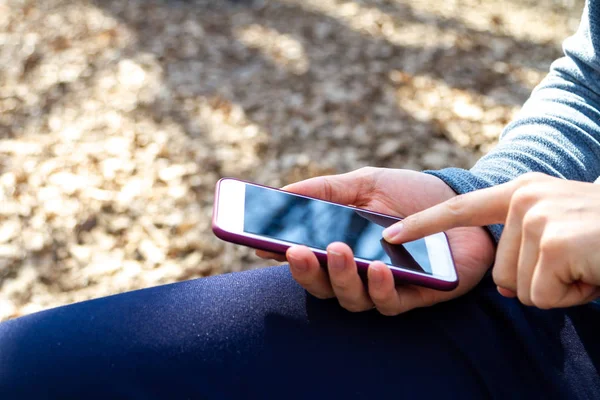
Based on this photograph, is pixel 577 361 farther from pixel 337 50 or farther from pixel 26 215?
pixel 337 50

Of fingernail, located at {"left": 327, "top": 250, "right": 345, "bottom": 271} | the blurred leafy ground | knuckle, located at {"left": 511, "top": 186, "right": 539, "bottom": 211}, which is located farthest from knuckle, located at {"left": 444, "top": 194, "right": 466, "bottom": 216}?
the blurred leafy ground

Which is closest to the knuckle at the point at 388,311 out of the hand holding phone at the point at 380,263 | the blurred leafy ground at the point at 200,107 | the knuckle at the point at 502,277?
the hand holding phone at the point at 380,263

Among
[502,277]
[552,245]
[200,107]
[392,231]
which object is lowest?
[200,107]

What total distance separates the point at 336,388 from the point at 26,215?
2.03 meters

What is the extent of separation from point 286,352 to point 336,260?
201 millimetres

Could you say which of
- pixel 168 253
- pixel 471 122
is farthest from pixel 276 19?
pixel 168 253

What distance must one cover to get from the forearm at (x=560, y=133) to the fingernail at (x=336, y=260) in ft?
1.32

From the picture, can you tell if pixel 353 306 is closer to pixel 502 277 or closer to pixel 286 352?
pixel 286 352

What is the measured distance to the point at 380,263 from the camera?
111 cm

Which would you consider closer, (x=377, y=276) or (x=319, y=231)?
(x=377, y=276)

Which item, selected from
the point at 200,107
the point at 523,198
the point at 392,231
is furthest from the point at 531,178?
the point at 200,107

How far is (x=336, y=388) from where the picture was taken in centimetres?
100

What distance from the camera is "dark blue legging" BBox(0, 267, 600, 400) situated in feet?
3.25

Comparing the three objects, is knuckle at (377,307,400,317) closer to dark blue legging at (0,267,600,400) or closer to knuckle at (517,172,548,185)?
dark blue legging at (0,267,600,400)
